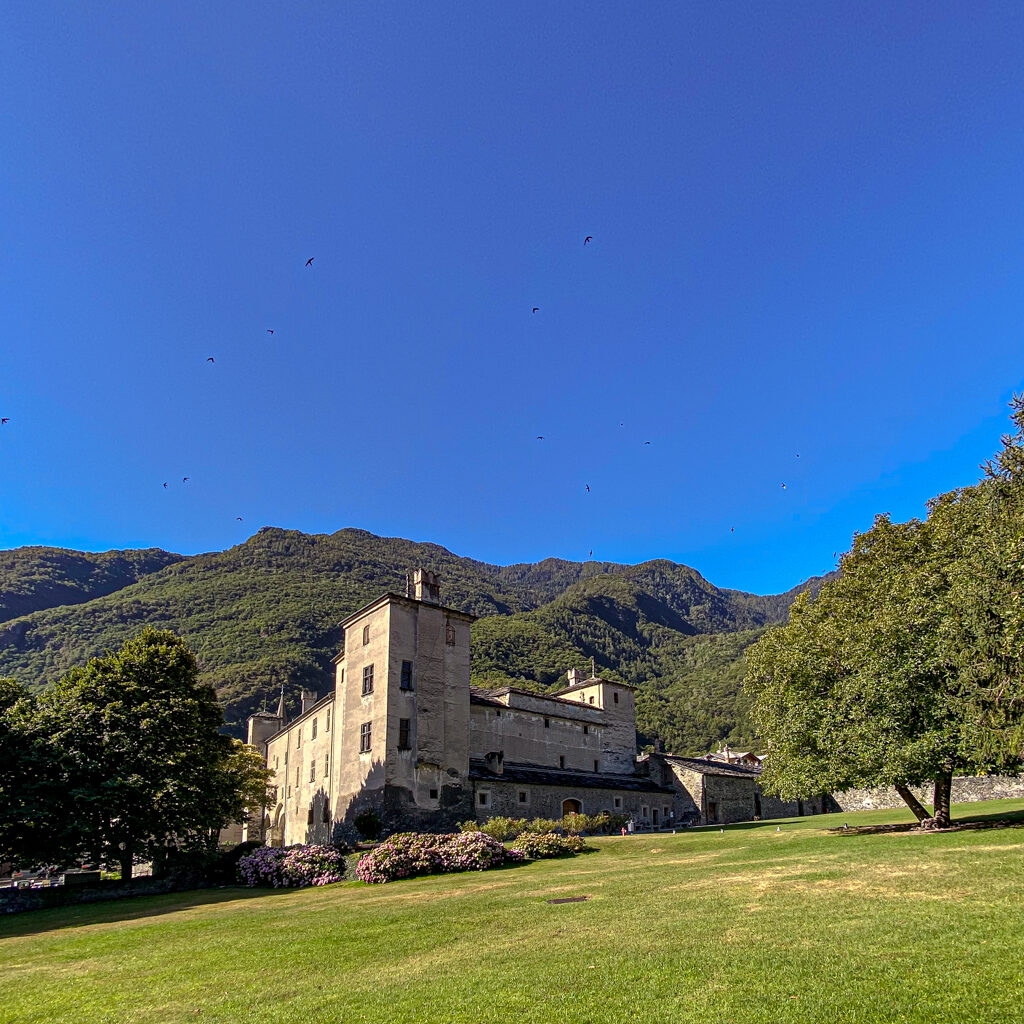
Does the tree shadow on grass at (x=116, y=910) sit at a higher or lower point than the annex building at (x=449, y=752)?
lower

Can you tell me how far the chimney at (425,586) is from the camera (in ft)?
144

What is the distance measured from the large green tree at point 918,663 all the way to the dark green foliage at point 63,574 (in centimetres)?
14658

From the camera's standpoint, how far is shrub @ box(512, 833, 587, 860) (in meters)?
28.3

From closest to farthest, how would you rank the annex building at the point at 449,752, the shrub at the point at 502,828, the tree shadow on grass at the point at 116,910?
the tree shadow on grass at the point at 116,910 → the shrub at the point at 502,828 → the annex building at the point at 449,752

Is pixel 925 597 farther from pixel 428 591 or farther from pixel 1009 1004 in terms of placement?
pixel 428 591

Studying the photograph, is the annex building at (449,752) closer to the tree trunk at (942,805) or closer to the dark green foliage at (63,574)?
the tree trunk at (942,805)

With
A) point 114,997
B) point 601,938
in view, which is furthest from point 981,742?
point 114,997

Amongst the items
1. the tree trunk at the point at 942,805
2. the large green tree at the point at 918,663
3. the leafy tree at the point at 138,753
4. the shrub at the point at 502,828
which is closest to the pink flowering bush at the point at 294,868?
the leafy tree at the point at 138,753

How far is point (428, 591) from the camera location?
146 feet

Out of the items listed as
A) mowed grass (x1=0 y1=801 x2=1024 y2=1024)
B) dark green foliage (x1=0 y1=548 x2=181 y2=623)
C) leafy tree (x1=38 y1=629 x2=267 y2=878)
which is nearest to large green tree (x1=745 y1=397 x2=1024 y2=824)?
mowed grass (x1=0 y1=801 x2=1024 y2=1024)

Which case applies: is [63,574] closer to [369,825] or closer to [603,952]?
[369,825]

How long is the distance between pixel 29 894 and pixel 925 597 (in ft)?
112

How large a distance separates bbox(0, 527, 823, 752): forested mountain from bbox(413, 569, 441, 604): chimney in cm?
4289

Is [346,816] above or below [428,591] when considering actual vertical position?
below
